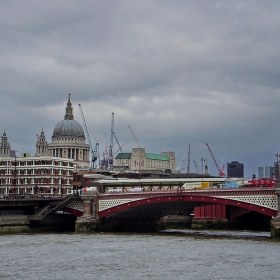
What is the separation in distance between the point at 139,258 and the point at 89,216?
4191 centimetres

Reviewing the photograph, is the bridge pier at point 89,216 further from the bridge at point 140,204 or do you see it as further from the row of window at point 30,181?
the row of window at point 30,181

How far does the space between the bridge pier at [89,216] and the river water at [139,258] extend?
641 inches

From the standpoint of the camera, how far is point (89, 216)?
4451 inches

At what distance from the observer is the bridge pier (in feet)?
366

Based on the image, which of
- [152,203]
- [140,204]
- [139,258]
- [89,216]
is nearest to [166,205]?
[152,203]

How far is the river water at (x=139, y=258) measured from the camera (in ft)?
203

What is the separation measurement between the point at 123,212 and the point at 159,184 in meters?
33.1

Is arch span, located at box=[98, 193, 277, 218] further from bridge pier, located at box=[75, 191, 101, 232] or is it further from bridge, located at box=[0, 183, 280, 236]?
bridge pier, located at box=[75, 191, 101, 232]

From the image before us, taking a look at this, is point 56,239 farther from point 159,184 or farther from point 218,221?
point 159,184

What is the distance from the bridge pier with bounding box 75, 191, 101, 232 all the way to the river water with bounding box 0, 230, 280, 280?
16283mm

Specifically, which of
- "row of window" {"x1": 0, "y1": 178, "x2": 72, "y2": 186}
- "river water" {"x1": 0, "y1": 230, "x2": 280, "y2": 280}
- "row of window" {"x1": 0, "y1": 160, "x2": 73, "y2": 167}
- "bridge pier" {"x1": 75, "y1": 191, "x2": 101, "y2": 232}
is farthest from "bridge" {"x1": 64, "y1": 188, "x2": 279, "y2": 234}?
"row of window" {"x1": 0, "y1": 160, "x2": 73, "y2": 167}

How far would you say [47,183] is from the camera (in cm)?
16412

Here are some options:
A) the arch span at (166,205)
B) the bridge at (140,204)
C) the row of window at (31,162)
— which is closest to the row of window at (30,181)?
the row of window at (31,162)

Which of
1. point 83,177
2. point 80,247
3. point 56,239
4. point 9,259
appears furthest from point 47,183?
point 9,259
